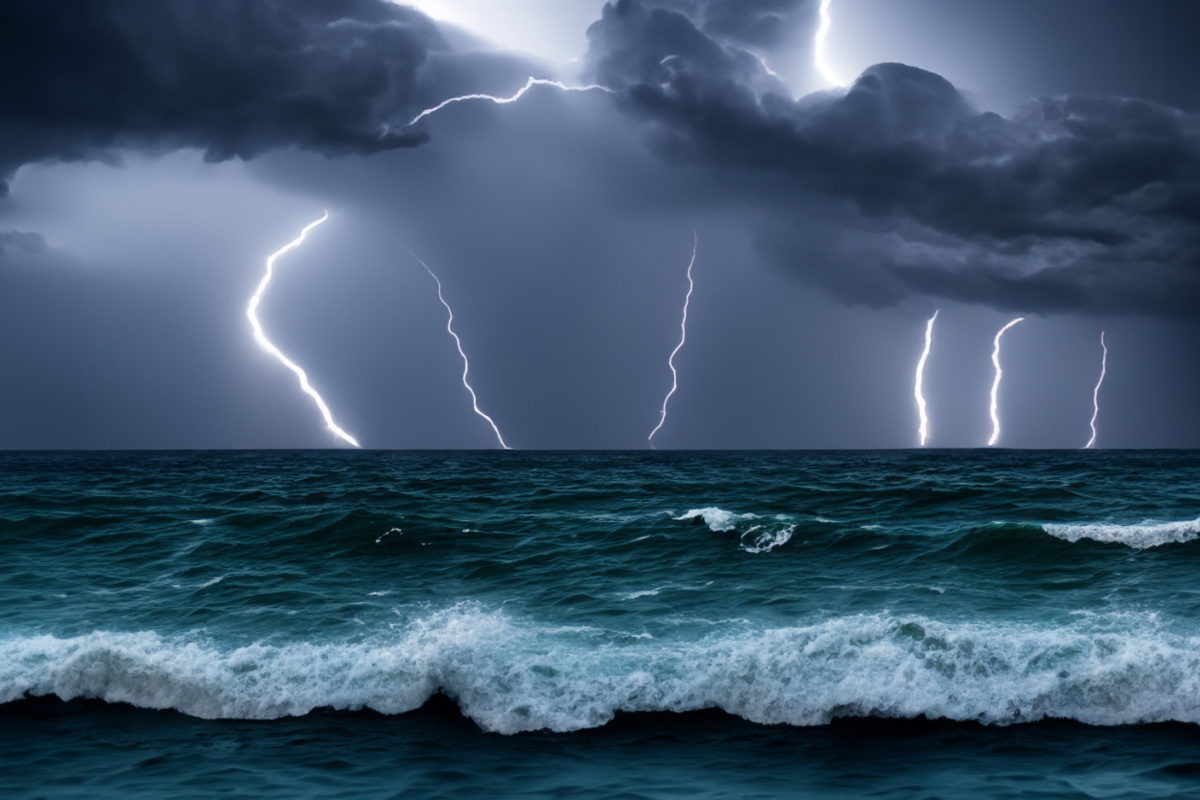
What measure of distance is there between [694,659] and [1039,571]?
937 centimetres

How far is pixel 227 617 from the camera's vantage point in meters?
14.5

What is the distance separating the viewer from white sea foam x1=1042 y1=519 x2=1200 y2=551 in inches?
726

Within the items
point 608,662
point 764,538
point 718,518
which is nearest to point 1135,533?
point 764,538

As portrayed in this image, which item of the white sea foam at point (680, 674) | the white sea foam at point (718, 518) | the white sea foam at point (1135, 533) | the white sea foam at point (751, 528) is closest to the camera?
the white sea foam at point (680, 674)

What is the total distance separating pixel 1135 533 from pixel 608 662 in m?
14.5

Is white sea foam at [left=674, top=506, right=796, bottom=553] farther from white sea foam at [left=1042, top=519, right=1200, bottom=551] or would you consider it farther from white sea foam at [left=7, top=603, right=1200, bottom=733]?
white sea foam at [left=7, top=603, right=1200, bottom=733]

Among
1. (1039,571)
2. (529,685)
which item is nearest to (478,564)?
(529,685)

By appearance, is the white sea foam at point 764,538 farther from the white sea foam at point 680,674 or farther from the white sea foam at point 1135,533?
the white sea foam at point 680,674

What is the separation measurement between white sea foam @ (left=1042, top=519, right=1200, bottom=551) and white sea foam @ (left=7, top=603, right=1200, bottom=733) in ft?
22.1

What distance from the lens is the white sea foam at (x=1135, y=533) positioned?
18438mm

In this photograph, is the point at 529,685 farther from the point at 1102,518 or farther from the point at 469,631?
the point at 1102,518

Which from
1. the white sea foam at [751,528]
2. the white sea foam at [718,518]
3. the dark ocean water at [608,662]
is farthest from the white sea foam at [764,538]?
the white sea foam at [718,518]

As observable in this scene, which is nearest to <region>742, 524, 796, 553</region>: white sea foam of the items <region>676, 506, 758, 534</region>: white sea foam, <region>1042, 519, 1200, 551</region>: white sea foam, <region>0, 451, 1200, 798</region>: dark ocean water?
<region>0, 451, 1200, 798</region>: dark ocean water

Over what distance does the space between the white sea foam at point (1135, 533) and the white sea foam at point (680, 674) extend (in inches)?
265
